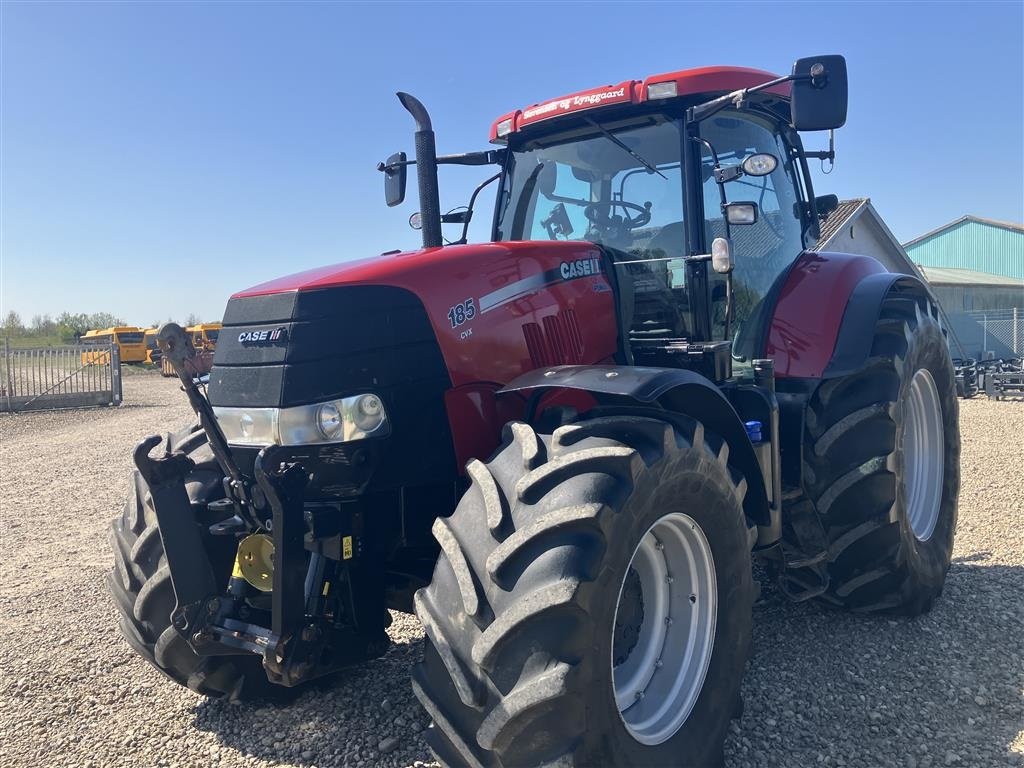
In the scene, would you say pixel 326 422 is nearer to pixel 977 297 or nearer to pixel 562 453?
pixel 562 453

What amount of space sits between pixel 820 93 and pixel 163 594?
3.17m

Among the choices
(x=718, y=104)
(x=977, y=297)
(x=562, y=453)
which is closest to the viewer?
(x=562, y=453)

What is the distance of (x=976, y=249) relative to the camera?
4022cm

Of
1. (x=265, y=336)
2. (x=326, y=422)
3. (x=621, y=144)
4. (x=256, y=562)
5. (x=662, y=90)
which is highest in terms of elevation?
(x=662, y=90)

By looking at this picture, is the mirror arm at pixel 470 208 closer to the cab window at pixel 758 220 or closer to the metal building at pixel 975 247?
the cab window at pixel 758 220

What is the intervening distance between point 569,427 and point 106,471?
9.14 metres

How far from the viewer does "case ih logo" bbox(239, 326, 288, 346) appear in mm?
2562

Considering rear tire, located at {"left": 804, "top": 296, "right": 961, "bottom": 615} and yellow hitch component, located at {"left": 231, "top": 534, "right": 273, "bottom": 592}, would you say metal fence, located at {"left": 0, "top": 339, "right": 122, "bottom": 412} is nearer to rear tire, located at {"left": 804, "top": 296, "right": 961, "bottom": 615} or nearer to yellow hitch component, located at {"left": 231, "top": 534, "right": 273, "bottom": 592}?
yellow hitch component, located at {"left": 231, "top": 534, "right": 273, "bottom": 592}

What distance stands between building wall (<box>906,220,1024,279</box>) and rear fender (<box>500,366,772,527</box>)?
40117 mm

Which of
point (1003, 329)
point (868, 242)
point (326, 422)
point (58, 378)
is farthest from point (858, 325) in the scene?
point (1003, 329)

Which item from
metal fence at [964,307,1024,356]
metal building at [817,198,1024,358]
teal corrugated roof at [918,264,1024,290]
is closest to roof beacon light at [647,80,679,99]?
metal building at [817,198,1024,358]

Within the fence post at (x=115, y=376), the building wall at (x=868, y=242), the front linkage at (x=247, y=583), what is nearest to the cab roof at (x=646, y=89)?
the front linkage at (x=247, y=583)

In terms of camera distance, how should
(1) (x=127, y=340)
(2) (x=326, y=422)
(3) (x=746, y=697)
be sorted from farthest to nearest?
(1) (x=127, y=340)
(3) (x=746, y=697)
(2) (x=326, y=422)

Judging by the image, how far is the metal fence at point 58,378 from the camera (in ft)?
60.0
